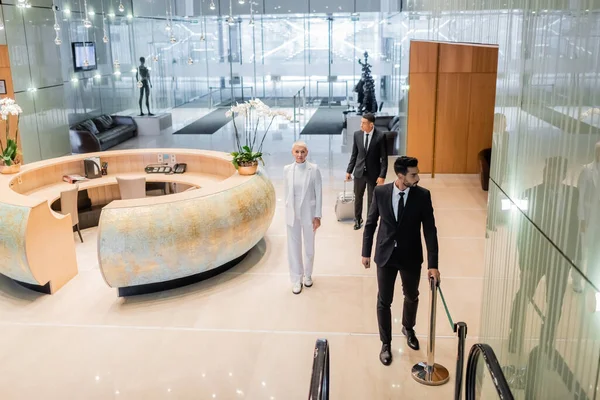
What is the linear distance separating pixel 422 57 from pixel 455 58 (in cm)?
62

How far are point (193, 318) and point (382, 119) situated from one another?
10809 millimetres

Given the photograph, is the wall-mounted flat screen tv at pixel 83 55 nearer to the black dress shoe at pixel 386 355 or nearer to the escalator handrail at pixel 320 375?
the black dress shoe at pixel 386 355

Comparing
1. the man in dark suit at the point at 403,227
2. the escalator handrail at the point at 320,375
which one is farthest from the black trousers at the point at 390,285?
the escalator handrail at the point at 320,375

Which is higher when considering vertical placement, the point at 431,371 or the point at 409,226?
the point at 409,226

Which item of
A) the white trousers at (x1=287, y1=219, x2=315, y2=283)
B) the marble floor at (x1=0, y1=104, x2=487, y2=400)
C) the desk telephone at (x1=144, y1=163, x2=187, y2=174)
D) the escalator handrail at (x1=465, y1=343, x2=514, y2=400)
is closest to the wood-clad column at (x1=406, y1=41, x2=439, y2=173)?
the marble floor at (x1=0, y1=104, x2=487, y2=400)

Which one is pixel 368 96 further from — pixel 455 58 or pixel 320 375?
pixel 320 375

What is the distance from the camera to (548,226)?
10.8 ft

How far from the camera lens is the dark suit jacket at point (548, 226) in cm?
295

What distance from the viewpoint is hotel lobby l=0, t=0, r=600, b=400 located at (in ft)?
10.5

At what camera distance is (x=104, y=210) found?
6.52 meters

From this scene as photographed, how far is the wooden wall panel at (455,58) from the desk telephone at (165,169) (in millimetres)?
5389

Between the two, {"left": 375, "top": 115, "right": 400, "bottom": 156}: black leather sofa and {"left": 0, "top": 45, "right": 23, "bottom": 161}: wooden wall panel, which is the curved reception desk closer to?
{"left": 0, "top": 45, "right": 23, "bottom": 161}: wooden wall panel

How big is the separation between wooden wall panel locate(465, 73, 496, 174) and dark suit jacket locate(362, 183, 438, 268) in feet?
24.7

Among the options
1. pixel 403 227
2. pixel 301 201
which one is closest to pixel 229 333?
pixel 301 201
